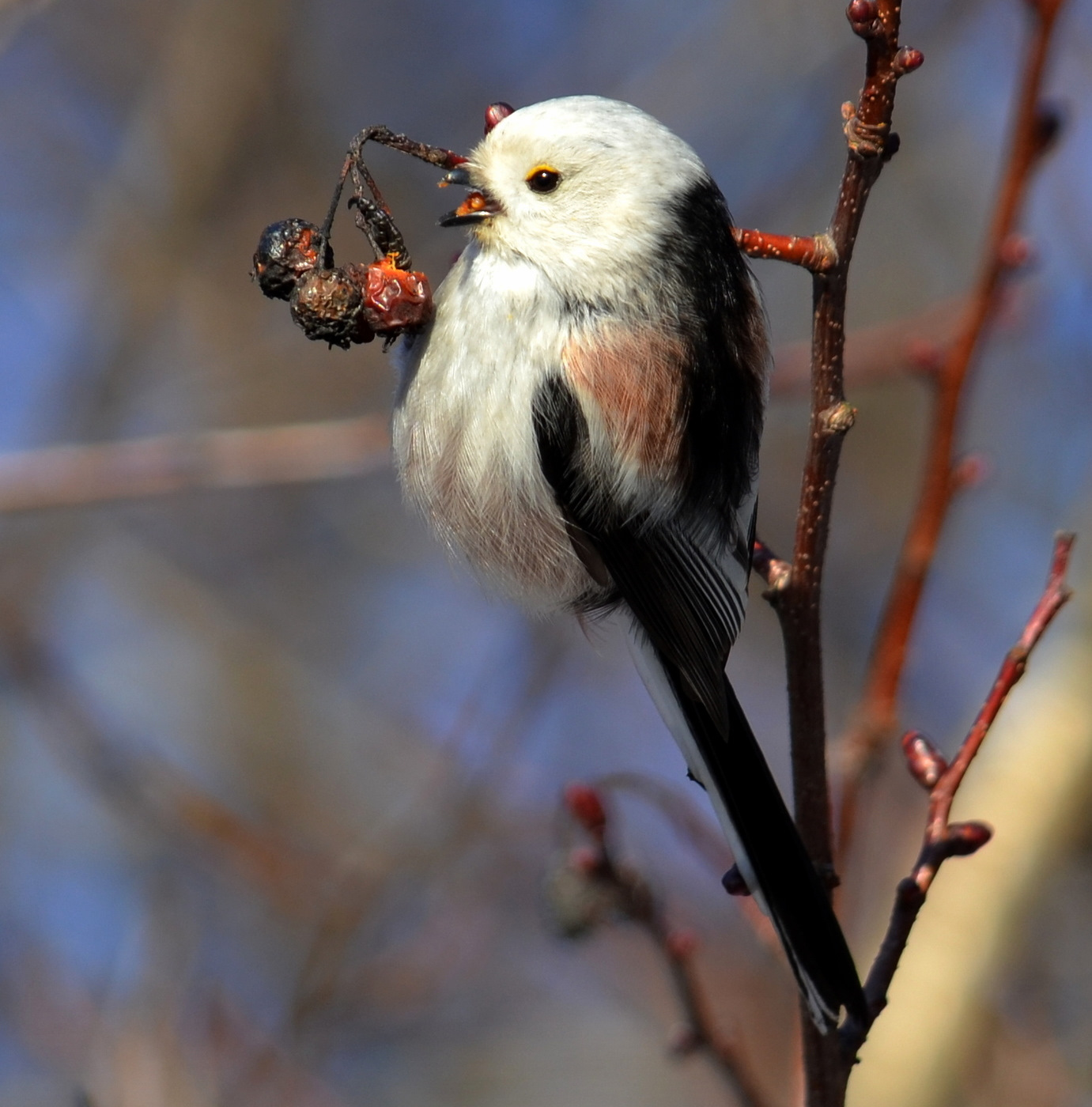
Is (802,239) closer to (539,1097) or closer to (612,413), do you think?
(612,413)

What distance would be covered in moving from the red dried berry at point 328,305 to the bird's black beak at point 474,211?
174 millimetres

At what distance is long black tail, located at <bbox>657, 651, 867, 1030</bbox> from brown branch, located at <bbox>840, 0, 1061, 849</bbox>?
0.17 metres

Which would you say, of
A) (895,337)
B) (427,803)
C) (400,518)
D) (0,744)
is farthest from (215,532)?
(895,337)

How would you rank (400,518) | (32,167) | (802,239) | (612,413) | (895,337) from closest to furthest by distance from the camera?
1. (802,239)
2. (612,413)
3. (895,337)
4. (32,167)
5. (400,518)

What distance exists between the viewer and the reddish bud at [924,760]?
1361 mm

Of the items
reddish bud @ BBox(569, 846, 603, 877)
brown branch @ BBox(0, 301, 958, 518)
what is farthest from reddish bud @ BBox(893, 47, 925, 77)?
brown branch @ BBox(0, 301, 958, 518)

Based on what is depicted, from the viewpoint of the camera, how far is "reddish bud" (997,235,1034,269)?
163cm

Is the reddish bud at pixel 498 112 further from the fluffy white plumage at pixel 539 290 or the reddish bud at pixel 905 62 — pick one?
the reddish bud at pixel 905 62

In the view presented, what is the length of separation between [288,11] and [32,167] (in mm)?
842

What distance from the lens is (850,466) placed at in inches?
154

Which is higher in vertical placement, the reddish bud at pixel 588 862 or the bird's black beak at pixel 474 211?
the bird's black beak at pixel 474 211

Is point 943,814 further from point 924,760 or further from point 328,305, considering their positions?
point 328,305

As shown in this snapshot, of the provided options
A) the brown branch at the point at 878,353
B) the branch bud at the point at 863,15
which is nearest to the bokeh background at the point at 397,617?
the brown branch at the point at 878,353

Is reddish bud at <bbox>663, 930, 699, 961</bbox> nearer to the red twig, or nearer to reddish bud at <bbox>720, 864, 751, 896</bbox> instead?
reddish bud at <bbox>720, 864, 751, 896</bbox>
